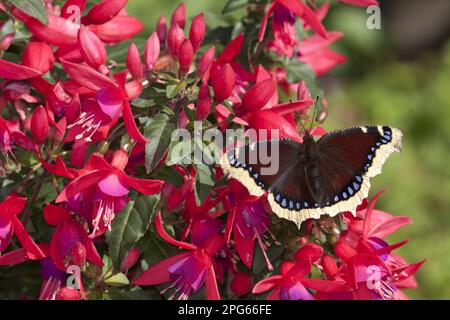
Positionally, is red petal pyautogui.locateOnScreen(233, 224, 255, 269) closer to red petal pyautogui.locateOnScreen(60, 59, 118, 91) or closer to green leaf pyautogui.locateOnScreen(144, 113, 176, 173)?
green leaf pyautogui.locateOnScreen(144, 113, 176, 173)

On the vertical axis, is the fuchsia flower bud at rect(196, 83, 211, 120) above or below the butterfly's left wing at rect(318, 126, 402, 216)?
above

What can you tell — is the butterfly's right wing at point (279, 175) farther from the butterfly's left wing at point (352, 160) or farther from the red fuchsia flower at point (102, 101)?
the red fuchsia flower at point (102, 101)

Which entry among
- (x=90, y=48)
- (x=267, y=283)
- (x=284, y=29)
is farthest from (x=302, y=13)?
(x=267, y=283)

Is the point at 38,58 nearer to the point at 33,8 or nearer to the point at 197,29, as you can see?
the point at 33,8

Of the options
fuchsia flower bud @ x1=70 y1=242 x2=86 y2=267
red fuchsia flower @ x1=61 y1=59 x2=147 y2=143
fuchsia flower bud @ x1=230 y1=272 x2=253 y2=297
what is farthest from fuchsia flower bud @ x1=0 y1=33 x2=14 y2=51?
fuchsia flower bud @ x1=230 y1=272 x2=253 y2=297

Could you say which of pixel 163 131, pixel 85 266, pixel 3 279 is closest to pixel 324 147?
pixel 163 131

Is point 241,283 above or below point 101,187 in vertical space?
below

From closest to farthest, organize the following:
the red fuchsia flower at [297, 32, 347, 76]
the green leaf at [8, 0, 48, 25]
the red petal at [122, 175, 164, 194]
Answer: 1. the red petal at [122, 175, 164, 194]
2. the green leaf at [8, 0, 48, 25]
3. the red fuchsia flower at [297, 32, 347, 76]

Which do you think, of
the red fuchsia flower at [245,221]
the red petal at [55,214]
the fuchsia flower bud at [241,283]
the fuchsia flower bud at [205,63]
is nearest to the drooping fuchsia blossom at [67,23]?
the fuchsia flower bud at [205,63]
